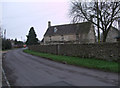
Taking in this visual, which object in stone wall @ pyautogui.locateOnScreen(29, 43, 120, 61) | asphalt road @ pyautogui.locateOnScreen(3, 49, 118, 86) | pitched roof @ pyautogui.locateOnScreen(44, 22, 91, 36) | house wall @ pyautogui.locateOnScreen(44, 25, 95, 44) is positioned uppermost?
pitched roof @ pyautogui.locateOnScreen(44, 22, 91, 36)

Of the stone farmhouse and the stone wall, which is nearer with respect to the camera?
the stone wall

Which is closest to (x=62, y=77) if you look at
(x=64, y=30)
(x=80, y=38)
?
(x=80, y=38)

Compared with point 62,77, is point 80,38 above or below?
above

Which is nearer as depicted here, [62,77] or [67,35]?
[62,77]

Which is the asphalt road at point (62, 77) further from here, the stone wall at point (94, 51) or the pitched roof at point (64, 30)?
the pitched roof at point (64, 30)

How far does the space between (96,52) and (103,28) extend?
863 centimetres

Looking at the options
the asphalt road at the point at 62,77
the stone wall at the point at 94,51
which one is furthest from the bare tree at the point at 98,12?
the asphalt road at the point at 62,77

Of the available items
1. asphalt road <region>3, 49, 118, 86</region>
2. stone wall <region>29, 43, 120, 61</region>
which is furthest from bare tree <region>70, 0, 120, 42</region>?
asphalt road <region>3, 49, 118, 86</region>

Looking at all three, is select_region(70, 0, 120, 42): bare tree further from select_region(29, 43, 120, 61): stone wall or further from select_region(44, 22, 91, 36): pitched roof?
select_region(44, 22, 91, 36): pitched roof

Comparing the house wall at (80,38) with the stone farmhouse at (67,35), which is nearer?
the house wall at (80,38)

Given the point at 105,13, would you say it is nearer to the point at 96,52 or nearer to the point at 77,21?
the point at 77,21

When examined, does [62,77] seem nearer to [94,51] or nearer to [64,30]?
[94,51]

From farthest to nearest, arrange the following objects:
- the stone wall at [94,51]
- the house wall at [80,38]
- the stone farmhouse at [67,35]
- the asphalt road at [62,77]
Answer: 1. the stone farmhouse at [67,35]
2. the house wall at [80,38]
3. the stone wall at [94,51]
4. the asphalt road at [62,77]

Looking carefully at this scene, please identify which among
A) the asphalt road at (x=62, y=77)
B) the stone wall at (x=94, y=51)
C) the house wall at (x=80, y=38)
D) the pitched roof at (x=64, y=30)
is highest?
the pitched roof at (x=64, y=30)
